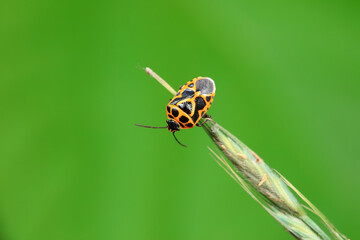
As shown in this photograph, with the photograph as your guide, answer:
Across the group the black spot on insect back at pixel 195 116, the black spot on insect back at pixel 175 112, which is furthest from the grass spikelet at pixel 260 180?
the black spot on insect back at pixel 175 112

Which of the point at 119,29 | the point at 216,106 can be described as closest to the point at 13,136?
the point at 119,29

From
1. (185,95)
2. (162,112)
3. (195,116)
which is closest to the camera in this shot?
(195,116)

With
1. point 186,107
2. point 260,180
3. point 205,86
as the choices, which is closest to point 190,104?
point 186,107

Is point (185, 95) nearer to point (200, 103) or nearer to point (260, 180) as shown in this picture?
point (200, 103)

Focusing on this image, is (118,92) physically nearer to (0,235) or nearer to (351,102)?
(0,235)

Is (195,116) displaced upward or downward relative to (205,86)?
downward

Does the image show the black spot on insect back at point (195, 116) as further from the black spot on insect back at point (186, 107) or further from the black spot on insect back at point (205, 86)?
the black spot on insect back at point (205, 86)
